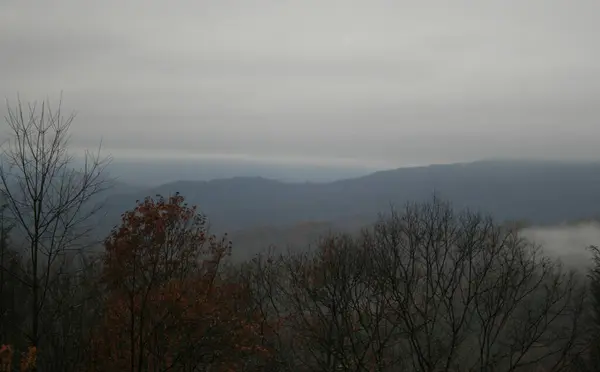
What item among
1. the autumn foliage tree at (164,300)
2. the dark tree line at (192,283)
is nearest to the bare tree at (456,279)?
the dark tree line at (192,283)

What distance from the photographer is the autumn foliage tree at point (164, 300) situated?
10.5 m

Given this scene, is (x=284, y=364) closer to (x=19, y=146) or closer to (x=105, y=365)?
(x=105, y=365)

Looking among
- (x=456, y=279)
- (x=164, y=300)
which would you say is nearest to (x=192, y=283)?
(x=164, y=300)

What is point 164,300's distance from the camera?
12.0m

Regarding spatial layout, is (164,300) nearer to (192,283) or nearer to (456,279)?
(192,283)

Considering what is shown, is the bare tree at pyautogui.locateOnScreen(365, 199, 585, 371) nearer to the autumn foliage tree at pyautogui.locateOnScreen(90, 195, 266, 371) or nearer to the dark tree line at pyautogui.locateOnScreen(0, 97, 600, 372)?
the dark tree line at pyautogui.locateOnScreen(0, 97, 600, 372)

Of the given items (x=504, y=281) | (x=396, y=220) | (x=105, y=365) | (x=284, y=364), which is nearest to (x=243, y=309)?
(x=284, y=364)

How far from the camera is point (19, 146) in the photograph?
27.3 ft

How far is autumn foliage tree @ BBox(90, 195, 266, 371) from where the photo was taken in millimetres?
10477

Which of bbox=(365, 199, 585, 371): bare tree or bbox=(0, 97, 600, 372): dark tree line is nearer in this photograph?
bbox=(0, 97, 600, 372): dark tree line

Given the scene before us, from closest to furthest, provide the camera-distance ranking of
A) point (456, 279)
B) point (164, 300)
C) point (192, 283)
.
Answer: point (164, 300)
point (456, 279)
point (192, 283)

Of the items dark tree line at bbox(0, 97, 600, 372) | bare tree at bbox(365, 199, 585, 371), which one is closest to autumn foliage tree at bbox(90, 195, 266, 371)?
dark tree line at bbox(0, 97, 600, 372)

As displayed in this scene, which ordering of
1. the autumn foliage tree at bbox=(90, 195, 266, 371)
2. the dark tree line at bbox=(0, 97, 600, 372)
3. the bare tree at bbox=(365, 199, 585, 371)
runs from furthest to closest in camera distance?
the bare tree at bbox=(365, 199, 585, 371), the autumn foliage tree at bbox=(90, 195, 266, 371), the dark tree line at bbox=(0, 97, 600, 372)

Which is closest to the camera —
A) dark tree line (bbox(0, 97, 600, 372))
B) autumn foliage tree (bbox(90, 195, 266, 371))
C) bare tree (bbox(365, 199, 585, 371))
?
dark tree line (bbox(0, 97, 600, 372))
